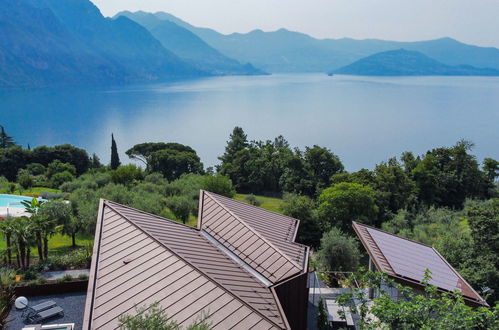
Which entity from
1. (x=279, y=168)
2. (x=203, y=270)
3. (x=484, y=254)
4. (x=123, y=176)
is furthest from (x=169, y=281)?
(x=279, y=168)

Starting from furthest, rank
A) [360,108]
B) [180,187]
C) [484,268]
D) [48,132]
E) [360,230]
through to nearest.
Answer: [360,108] → [48,132] → [180,187] → [484,268] → [360,230]

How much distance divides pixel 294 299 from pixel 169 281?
3.78 meters

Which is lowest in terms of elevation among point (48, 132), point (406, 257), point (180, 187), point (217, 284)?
point (48, 132)

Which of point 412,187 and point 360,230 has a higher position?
point 360,230

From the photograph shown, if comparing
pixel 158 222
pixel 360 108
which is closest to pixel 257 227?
pixel 158 222

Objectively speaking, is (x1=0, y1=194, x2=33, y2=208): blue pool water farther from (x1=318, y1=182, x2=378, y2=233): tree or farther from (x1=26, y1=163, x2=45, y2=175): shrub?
(x1=318, y1=182, x2=378, y2=233): tree

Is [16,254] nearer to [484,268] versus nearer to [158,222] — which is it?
[158,222]

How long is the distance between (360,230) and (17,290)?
14.6 meters

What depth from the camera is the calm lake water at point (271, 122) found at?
88625mm

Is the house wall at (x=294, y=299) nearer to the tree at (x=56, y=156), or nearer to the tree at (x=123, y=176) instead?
the tree at (x=123, y=176)

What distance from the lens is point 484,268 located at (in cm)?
1648

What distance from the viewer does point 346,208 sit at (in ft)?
97.0

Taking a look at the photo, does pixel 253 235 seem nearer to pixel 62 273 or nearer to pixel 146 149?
pixel 62 273

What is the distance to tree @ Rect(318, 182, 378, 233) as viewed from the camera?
29.4m
